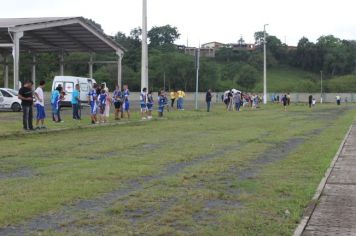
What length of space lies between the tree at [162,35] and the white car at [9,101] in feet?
365

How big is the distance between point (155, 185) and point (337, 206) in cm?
289

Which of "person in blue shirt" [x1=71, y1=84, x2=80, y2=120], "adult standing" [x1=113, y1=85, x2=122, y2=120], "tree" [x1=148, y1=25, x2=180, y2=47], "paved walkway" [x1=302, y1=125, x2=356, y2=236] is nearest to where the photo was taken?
"paved walkway" [x1=302, y1=125, x2=356, y2=236]

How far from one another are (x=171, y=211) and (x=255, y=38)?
180 meters

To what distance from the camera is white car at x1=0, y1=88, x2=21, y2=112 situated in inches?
1358

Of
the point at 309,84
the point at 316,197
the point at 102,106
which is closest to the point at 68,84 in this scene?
the point at 102,106

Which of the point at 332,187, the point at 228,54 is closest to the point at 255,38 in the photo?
the point at 228,54

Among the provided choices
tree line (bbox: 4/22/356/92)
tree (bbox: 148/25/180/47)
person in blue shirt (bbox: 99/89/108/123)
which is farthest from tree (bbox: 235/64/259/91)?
person in blue shirt (bbox: 99/89/108/123)

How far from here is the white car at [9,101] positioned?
34.5 m

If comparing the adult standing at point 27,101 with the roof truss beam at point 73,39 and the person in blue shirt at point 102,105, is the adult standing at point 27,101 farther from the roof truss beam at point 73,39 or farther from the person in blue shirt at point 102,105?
the roof truss beam at point 73,39

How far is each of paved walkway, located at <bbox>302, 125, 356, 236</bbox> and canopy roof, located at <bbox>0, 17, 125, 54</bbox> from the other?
98.6 ft

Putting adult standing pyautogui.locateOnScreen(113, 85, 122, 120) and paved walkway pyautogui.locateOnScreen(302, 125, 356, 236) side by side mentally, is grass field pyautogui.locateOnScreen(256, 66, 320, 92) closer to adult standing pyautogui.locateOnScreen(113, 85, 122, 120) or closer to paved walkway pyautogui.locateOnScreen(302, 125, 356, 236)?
adult standing pyautogui.locateOnScreen(113, 85, 122, 120)

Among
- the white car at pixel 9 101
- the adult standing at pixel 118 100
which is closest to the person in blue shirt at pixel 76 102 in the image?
the adult standing at pixel 118 100

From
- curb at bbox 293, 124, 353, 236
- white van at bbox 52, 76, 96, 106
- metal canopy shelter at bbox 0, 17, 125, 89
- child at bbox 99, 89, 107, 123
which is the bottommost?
curb at bbox 293, 124, 353, 236

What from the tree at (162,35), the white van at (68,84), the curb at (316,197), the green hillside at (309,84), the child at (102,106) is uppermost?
the tree at (162,35)
